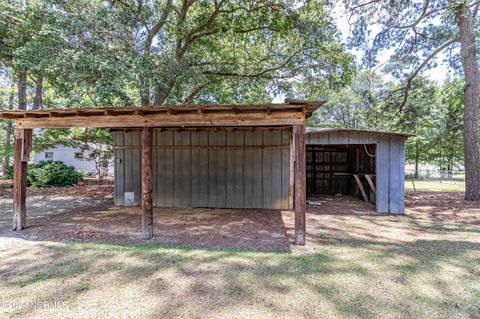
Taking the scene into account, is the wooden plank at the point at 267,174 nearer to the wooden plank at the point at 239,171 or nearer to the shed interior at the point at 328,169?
the wooden plank at the point at 239,171

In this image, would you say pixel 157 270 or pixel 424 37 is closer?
pixel 157 270

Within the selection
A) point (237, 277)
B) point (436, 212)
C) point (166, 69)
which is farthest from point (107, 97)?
point (436, 212)

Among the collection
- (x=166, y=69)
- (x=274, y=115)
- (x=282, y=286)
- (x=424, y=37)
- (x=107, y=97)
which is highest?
(x=424, y=37)

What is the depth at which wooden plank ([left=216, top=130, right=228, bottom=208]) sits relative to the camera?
7883 mm

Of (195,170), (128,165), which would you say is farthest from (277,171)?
(128,165)

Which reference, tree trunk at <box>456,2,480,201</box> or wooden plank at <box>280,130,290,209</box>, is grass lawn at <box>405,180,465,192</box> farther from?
wooden plank at <box>280,130,290,209</box>

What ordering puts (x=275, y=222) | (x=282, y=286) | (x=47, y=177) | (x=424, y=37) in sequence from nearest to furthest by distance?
1. (x=282, y=286)
2. (x=275, y=222)
3. (x=424, y=37)
4. (x=47, y=177)

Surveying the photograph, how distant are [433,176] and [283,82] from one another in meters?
18.2

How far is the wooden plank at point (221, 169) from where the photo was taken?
788 cm

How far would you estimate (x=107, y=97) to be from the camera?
753 centimetres

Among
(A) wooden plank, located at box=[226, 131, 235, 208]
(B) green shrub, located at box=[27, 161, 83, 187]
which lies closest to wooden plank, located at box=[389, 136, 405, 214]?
(A) wooden plank, located at box=[226, 131, 235, 208]

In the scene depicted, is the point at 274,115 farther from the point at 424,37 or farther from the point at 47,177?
the point at 47,177

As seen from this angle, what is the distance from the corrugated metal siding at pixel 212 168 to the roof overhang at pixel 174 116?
2.89 m

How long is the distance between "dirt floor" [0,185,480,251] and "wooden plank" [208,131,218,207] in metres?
0.51
